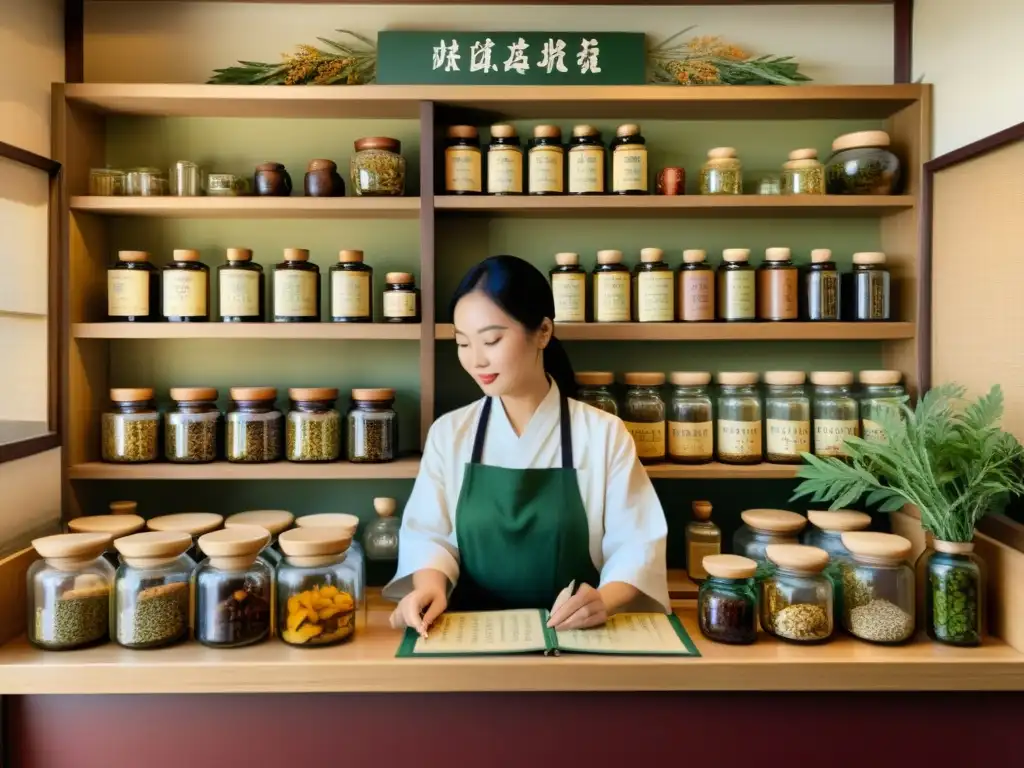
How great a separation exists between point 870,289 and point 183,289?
171 centimetres

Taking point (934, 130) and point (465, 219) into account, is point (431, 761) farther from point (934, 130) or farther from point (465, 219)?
point (934, 130)

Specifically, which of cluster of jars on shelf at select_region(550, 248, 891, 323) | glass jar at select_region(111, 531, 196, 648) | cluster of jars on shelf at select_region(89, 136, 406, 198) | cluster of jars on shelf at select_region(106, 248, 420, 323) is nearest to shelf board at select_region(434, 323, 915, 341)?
cluster of jars on shelf at select_region(550, 248, 891, 323)

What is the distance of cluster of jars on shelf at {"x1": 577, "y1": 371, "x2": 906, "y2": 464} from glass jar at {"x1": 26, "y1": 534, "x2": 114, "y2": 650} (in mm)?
1146

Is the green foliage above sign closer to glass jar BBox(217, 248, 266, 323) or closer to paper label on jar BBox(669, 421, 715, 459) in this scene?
glass jar BBox(217, 248, 266, 323)

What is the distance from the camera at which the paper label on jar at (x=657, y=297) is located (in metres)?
1.92

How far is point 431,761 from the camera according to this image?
1.41m

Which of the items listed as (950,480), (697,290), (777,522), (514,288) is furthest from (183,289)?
(950,480)

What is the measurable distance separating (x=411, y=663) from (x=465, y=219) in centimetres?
120

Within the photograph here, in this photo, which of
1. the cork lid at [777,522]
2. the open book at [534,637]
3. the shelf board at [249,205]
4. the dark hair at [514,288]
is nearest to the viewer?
the open book at [534,637]

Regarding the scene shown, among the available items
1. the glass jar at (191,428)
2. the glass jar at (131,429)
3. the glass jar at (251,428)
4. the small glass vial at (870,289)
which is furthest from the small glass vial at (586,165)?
the glass jar at (131,429)

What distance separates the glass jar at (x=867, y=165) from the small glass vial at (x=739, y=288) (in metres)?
0.33

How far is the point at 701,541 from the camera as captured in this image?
1961 mm

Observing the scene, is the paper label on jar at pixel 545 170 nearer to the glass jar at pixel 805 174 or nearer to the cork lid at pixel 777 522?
the glass jar at pixel 805 174

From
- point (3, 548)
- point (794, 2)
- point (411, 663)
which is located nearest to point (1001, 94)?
point (794, 2)
